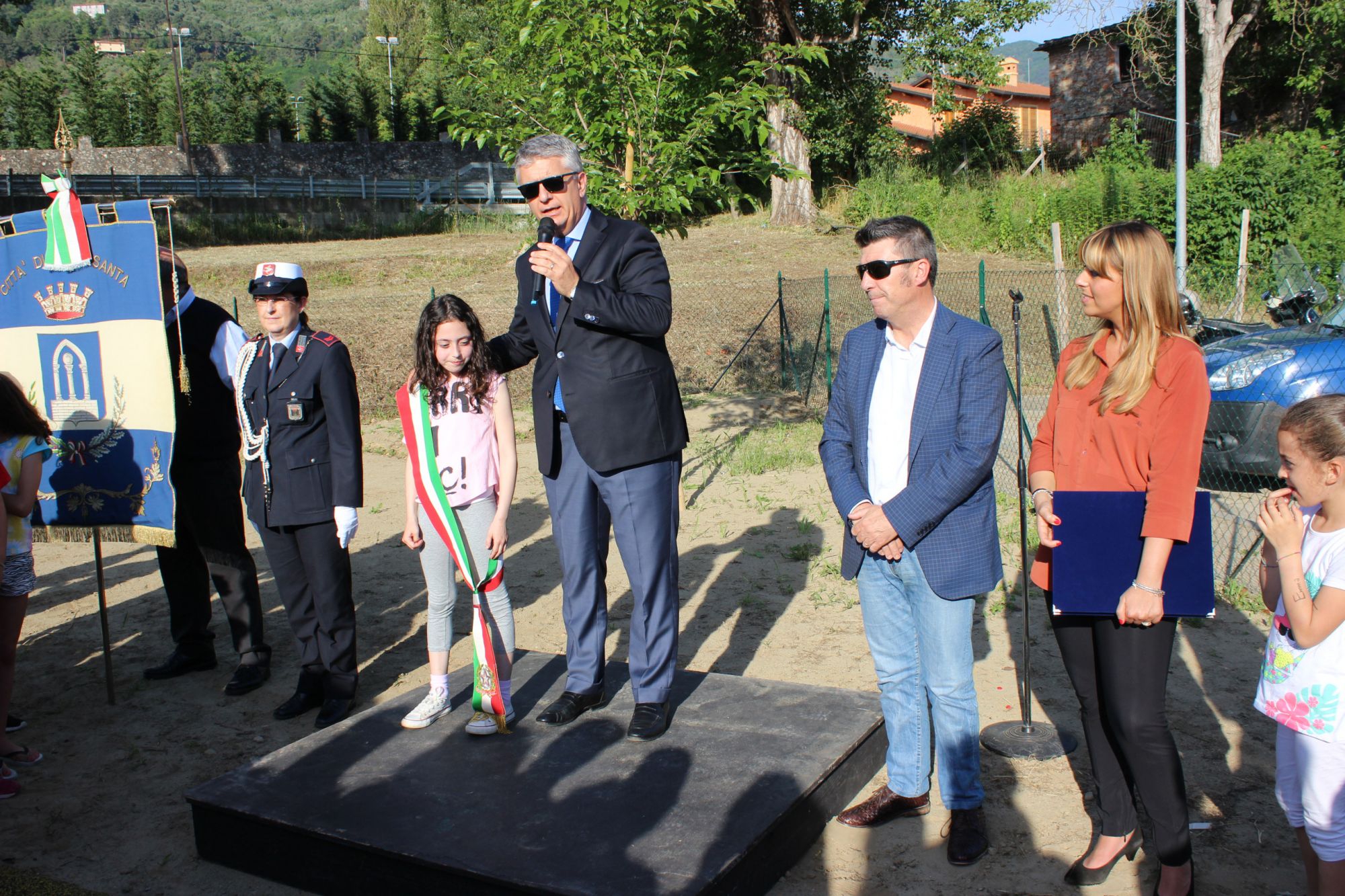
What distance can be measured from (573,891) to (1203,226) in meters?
22.2

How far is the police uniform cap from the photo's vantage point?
4.50 m

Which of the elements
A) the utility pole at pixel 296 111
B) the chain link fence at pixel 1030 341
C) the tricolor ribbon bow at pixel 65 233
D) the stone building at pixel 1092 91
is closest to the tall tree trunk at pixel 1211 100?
the chain link fence at pixel 1030 341

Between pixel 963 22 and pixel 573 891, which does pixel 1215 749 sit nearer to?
pixel 573 891

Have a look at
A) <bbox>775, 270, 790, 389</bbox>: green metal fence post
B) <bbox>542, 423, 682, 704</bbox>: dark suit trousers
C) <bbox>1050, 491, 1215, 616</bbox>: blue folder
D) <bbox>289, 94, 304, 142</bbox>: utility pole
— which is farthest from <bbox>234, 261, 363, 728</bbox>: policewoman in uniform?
<bbox>289, 94, 304, 142</bbox>: utility pole

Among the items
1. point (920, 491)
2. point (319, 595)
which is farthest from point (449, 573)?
point (920, 491)

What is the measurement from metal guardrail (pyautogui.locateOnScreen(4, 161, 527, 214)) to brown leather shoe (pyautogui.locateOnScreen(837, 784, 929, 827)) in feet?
102

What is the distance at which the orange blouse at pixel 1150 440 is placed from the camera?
9.15ft

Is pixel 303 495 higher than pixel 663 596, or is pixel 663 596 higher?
pixel 303 495

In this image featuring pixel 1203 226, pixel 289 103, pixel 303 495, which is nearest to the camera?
pixel 303 495

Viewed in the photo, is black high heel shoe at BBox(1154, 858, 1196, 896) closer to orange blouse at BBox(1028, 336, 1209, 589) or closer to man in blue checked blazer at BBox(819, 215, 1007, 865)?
man in blue checked blazer at BBox(819, 215, 1007, 865)

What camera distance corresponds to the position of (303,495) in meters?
4.62

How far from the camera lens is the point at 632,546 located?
3807mm

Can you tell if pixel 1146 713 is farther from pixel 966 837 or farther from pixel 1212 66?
pixel 1212 66

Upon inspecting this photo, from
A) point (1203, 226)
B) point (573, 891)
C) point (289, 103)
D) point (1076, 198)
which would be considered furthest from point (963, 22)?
point (289, 103)
